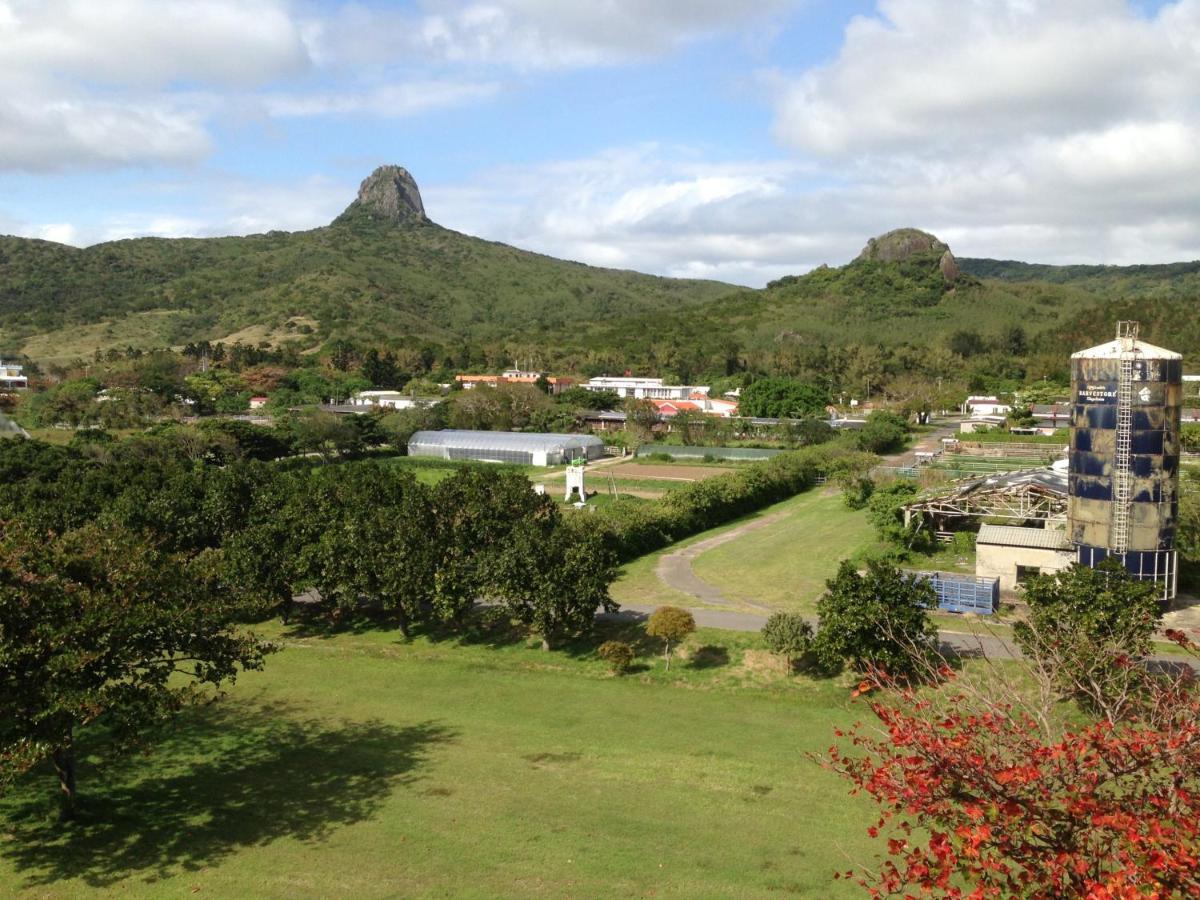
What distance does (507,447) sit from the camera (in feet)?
257

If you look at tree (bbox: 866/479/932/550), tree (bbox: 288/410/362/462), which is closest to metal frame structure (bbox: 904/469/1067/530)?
tree (bbox: 866/479/932/550)

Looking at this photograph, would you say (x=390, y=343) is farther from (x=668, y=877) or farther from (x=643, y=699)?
(x=668, y=877)

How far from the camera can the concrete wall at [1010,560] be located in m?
32.3

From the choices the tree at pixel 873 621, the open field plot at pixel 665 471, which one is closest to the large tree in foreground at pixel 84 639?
the tree at pixel 873 621

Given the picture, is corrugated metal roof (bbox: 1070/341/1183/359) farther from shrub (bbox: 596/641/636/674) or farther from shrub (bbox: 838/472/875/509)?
shrub (bbox: 838/472/875/509)

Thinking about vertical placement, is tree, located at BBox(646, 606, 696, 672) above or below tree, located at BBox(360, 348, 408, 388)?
below

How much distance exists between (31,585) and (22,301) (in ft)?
702

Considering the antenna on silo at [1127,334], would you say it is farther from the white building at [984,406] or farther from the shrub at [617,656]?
the white building at [984,406]

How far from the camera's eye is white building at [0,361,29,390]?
4706 inches

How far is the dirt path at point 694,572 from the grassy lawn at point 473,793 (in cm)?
612

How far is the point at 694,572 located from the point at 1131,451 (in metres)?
16.8

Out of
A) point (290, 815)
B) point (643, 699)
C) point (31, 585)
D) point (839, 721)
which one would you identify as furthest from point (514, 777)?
point (31, 585)

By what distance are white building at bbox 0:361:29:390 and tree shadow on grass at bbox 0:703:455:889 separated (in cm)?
11708

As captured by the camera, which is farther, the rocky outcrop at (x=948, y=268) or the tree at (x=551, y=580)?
the rocky outcrop at (x=948, y=268)
